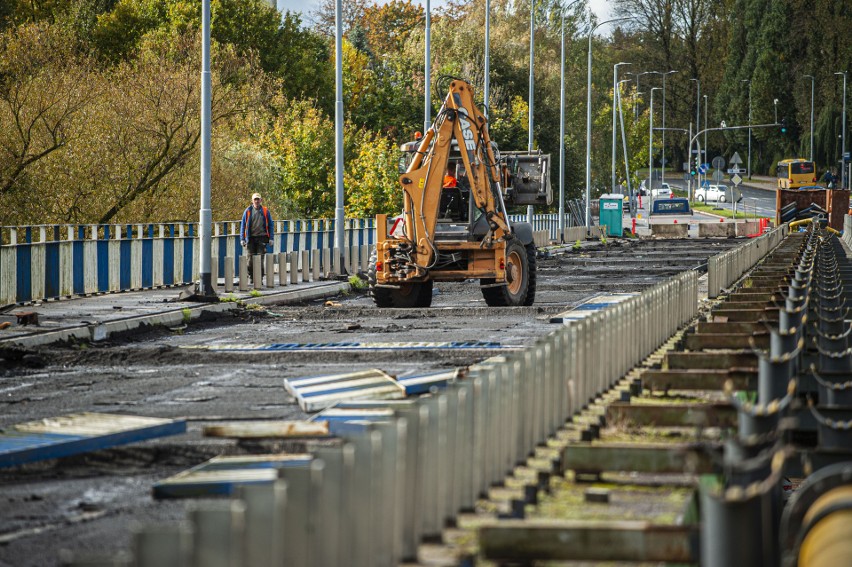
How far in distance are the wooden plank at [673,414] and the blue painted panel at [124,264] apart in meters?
21.5

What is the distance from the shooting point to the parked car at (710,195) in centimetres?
13025

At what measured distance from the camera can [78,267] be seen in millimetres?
28031

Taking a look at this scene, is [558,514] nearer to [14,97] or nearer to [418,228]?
[418,228]

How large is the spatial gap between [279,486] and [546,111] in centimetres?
Result: 8206

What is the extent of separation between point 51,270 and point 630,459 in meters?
20.3

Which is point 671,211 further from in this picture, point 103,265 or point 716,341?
point 716,341

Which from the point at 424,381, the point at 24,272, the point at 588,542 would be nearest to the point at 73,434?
the point at 424,381

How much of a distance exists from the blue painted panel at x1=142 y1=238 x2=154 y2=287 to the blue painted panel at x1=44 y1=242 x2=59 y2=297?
426cm

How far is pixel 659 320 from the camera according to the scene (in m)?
15.5

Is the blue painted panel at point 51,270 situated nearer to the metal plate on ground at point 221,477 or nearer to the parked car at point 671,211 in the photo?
the metal plate on ground at point 221,477

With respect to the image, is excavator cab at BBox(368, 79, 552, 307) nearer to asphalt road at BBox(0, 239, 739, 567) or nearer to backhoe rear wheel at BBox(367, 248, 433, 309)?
backhoe rear wheel at BBox(367, 248, 433, 309)

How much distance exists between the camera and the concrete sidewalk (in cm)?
2058

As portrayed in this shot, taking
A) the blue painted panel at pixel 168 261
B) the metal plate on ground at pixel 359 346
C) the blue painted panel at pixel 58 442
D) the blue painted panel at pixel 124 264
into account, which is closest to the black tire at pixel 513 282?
the metal plate on ground at pixel 359 346

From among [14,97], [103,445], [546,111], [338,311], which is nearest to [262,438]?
[103,445]
